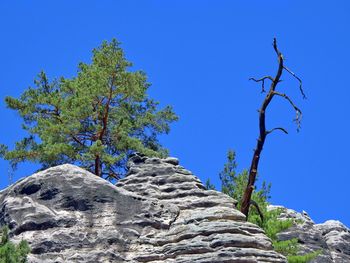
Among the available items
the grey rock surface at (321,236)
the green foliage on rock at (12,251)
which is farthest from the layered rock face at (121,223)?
the grey rock surface at (321,236)

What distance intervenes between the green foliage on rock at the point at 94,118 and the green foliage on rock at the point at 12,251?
12928mm

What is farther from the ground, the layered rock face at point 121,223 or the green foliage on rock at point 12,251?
the layered rock face at point 121,223

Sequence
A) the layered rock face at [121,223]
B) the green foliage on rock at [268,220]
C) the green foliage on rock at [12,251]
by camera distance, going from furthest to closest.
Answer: the green foliage on rock at [268,220] → the layered rock face at [121,223] → the green foliage on rock at [12,251]

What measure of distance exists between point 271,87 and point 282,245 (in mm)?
4716

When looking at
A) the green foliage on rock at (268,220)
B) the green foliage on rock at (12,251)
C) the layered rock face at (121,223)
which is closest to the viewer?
the green foliage on rock at (12,251)

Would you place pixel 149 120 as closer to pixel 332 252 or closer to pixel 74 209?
pixel 332 252

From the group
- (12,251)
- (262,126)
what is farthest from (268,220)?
(12,251)

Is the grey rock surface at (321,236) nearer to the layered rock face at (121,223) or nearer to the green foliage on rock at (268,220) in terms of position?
the green foliage on rock at (268,220)

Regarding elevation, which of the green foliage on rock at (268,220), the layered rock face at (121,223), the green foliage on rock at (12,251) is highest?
the green foliage on rock at (268,220)

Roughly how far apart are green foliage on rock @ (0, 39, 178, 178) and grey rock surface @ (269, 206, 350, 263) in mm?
6089

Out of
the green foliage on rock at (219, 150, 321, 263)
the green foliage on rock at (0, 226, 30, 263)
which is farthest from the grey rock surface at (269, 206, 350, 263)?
the green foliage on rock at (0, 226, 30, 263)

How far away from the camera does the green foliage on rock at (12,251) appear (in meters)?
15.5

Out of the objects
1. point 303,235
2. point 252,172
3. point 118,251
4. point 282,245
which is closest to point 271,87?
point 252,172

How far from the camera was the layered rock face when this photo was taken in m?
17.2
